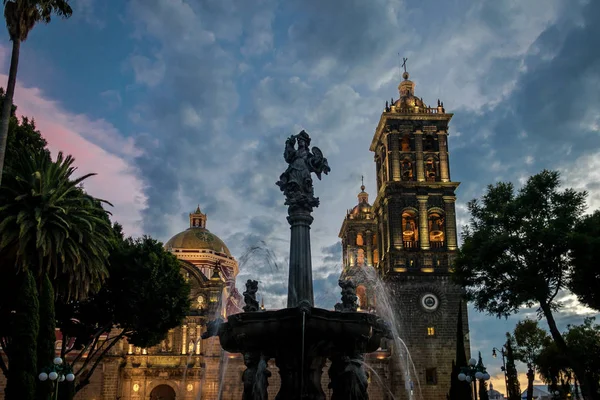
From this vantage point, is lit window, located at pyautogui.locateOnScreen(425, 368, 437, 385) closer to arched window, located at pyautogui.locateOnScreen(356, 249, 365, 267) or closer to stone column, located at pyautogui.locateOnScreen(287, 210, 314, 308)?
arched window, located at pyautogui.locateOnScreen(356, 249, 365, 267)

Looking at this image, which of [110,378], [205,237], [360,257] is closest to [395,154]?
[360,257]

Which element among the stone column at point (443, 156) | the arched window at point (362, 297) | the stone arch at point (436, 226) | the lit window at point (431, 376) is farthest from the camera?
the arched window at point (362, 297)

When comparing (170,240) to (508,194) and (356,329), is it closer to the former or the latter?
(508,194)

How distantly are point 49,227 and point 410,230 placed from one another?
1317 inches

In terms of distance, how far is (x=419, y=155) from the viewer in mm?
52031

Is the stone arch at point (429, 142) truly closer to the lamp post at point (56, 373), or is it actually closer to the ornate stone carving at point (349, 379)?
the lamp post at point (56, 373)

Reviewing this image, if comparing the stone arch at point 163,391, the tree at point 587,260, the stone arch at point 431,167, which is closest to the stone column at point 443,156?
the stone arch at point 431,167

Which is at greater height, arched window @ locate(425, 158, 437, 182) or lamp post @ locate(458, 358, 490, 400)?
arched window @ locate(425, 158, 437, 182)

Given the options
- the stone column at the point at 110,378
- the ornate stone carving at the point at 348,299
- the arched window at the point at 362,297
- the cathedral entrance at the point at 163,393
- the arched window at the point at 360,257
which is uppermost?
the arched window at the point at 360,257

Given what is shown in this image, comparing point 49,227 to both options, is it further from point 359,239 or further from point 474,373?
point 359,239

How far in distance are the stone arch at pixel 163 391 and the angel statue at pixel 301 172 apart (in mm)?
37511

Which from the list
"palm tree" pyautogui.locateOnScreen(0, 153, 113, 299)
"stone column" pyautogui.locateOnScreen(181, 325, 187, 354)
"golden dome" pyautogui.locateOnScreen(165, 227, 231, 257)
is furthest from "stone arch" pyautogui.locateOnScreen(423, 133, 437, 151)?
"palm tree" pyautogui.locateOnScreen(0, 153, 113, 299)

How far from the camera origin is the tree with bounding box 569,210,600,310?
28.2m

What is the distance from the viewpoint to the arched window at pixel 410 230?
1983 inches
